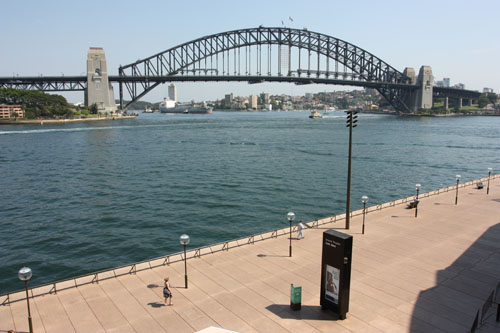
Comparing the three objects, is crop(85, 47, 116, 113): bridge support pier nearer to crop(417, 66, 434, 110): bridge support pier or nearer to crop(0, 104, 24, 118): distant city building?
crop(0, 104, 24, 118): distant city building

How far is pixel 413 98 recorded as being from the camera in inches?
6220

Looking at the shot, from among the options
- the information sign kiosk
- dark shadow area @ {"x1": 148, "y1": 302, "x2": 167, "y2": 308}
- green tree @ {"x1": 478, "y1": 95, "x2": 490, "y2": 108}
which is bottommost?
dark shadow area @ {"x1": 148, "y1": 302, "x2": 167, "y2": 308}

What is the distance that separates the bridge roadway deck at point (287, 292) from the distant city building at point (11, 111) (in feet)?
352

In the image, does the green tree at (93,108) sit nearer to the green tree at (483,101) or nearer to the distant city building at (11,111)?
the distant city building at (11,111)

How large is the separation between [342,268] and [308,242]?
5.38 metres

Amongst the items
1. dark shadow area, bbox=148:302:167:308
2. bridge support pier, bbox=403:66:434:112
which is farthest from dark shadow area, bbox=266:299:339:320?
bridge support pier, bbox=403:66:434:112

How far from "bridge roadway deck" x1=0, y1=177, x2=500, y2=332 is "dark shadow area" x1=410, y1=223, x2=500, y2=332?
1.0 inches

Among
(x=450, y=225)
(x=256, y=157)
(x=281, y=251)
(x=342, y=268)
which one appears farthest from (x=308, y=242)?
(x=256, y=157)

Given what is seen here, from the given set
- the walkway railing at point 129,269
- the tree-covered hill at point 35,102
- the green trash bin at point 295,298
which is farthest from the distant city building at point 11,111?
the green trash bin at point 295,298

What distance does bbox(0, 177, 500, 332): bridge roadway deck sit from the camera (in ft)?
29.2

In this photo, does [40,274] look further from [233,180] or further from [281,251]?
[233,180]

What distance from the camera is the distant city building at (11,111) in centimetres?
9956

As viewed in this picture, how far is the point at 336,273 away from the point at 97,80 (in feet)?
396

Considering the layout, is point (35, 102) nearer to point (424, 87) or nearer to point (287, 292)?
point (287, 292)
